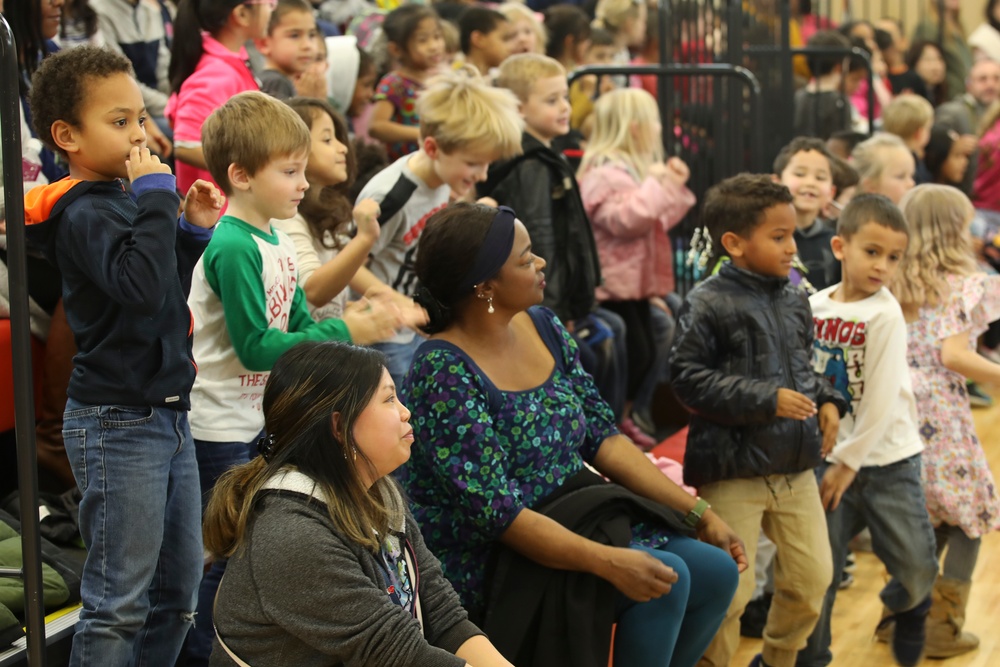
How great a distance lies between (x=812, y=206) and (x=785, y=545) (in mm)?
1604

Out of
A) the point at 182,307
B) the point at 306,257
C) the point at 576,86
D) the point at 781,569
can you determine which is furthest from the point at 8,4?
the point at 576,86

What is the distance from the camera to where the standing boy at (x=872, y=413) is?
3227 mm

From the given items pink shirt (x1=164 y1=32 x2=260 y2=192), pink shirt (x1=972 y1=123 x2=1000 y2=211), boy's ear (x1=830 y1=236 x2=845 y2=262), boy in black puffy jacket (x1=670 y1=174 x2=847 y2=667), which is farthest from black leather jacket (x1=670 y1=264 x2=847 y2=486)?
pink shirt (x1=972 y1=123 x2=1000 y2=211)

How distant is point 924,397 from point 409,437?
197 centimetres

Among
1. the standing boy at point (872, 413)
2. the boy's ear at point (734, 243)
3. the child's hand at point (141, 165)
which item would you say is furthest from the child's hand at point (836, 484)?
the child's hand at point (141, 165)

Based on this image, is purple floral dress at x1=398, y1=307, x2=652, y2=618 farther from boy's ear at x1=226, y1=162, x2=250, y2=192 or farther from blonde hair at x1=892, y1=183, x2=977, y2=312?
blonde hair at x1=892, y1=183, x2=977, y2=312

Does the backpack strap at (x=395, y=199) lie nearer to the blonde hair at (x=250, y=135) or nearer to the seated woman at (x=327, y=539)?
the blonde hair at (x=250, y=135)

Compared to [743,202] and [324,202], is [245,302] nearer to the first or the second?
[324,202]

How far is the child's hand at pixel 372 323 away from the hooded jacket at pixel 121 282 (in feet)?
1.33

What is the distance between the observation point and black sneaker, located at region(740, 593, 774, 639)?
363 centimetres

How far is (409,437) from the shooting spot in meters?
2.14

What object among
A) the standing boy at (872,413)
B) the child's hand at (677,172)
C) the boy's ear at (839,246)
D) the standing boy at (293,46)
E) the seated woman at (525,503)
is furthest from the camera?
the child's hand at (677,172)

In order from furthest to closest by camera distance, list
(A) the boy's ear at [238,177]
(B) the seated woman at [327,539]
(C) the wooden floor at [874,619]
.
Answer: (C) the wooden floor at [874,619] → (A) the boy's ear at [238,177] → (B) the seated woman at [327,539]

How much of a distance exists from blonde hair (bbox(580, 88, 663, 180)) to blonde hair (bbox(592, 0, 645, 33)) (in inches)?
78.5
